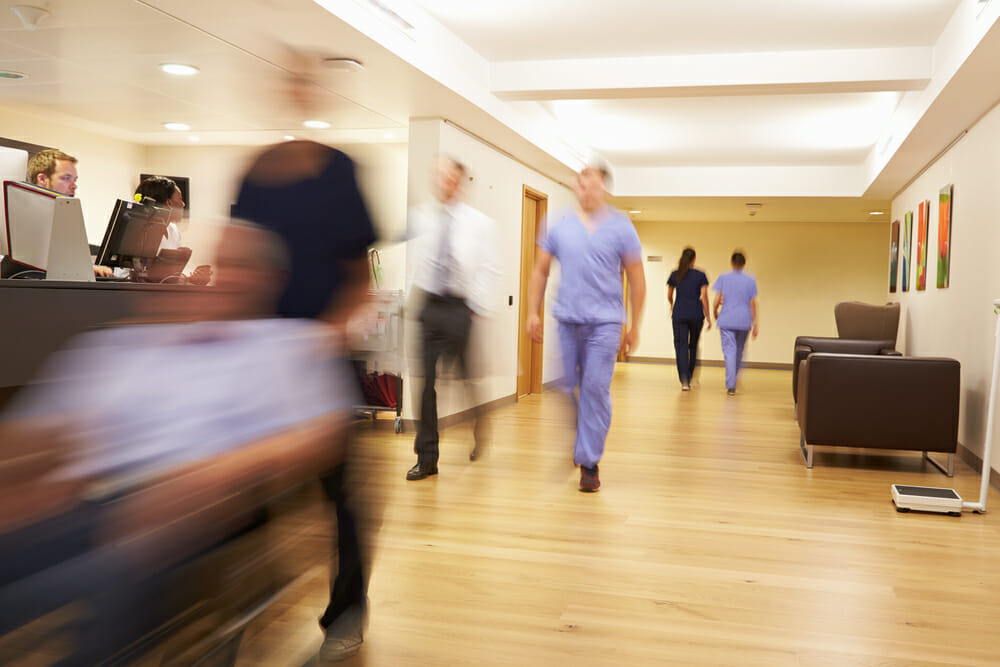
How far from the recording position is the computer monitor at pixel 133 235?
3.88 meters

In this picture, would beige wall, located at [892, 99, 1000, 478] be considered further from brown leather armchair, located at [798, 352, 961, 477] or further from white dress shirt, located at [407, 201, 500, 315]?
white dress shirt, located at [407, 201, 500, 315]

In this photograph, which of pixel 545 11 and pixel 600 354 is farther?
pixel 545 11

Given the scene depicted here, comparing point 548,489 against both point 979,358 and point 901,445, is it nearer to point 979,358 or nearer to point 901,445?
point 901,445

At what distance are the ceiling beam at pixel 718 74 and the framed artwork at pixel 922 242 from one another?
90.4 inches

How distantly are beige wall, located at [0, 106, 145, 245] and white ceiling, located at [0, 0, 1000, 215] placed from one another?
1.03ft

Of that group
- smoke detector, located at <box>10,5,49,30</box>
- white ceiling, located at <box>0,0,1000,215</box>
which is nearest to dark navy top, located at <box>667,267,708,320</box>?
white ceiling, located at <box>0,0,1000,215</box>

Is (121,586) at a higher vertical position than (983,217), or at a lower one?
lower

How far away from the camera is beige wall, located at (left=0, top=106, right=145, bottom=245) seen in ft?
25.2

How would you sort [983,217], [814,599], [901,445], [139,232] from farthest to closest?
[983,217], [901,445], [139,232], [814,599]

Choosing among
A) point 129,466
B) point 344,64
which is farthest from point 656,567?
point 344,64

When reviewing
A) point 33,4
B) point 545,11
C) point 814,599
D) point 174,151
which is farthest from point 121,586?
point 174,151

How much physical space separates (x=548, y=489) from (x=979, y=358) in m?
3.11

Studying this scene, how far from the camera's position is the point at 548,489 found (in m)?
4.46

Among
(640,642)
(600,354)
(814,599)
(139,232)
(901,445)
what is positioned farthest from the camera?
(901,445)
